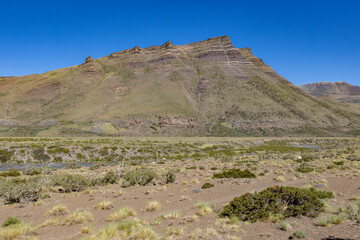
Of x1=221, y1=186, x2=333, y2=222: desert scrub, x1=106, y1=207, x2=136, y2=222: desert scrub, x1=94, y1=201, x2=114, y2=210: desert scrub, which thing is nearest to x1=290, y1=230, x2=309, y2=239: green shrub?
x1=221, y1=186, x2=333, y2=222: desert scrub

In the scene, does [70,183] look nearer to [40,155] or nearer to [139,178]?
[139,178]

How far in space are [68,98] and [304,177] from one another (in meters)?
105

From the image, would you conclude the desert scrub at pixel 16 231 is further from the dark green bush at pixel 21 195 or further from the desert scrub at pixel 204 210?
the desert scrub at pixel 204 210

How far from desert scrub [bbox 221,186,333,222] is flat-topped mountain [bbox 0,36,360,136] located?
68510mm

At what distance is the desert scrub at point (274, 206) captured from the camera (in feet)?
29.1

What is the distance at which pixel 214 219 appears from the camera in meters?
9.09

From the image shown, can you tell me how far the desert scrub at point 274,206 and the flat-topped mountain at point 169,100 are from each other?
68510 millimetres

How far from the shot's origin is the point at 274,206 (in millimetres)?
9203

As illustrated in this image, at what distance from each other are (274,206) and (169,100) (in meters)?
87.4

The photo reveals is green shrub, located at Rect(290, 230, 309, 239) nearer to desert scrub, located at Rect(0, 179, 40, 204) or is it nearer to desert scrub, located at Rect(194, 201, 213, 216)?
desert scrub, located at Rect(194, 201, 213, 216)

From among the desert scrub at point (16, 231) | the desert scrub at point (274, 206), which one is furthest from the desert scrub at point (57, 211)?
the desert scrub at point (274, 206)

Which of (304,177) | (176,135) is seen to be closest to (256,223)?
A: (304,177)

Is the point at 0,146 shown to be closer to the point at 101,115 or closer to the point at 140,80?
the point at 101,115

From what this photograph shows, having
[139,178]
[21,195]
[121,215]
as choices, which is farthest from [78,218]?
[139,178]
